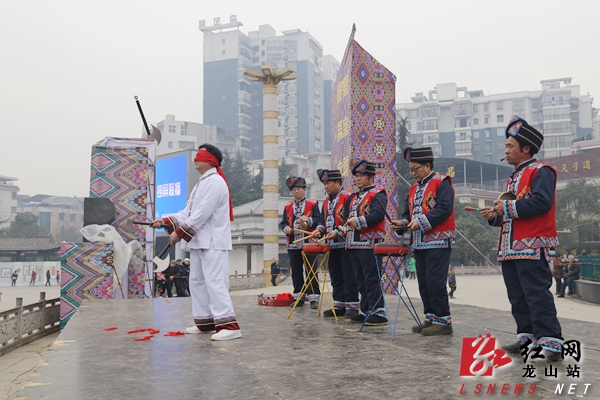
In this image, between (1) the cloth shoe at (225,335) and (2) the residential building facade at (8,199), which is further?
(2) the residential building facade at (8,199)

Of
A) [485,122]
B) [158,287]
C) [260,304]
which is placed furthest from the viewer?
[485,122]

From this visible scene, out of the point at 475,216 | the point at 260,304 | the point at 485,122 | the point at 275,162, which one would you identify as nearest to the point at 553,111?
Answer: the point at 485,122

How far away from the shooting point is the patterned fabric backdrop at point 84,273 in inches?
345

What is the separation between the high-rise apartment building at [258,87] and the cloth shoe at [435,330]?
8614cm

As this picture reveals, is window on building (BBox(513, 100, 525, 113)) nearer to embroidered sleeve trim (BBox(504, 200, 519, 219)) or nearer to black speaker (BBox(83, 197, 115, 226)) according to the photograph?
black speaker (BBox(83, 197, 115, 226))

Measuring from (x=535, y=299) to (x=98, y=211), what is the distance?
8.15 m

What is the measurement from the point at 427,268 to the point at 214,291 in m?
1.84

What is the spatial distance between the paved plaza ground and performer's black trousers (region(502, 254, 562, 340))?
0.80ft

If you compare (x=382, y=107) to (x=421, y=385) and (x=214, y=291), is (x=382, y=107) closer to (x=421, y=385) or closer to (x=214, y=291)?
(x=214, y=291)

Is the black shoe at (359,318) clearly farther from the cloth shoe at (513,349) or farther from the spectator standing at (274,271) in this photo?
the spectator standing at (274,271)

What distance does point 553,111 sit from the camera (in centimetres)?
7762

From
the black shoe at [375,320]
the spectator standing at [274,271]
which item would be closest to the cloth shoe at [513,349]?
the black shoe at [375,320]

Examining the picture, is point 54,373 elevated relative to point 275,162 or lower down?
lower down

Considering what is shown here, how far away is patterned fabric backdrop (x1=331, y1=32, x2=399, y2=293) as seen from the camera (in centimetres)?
1131
